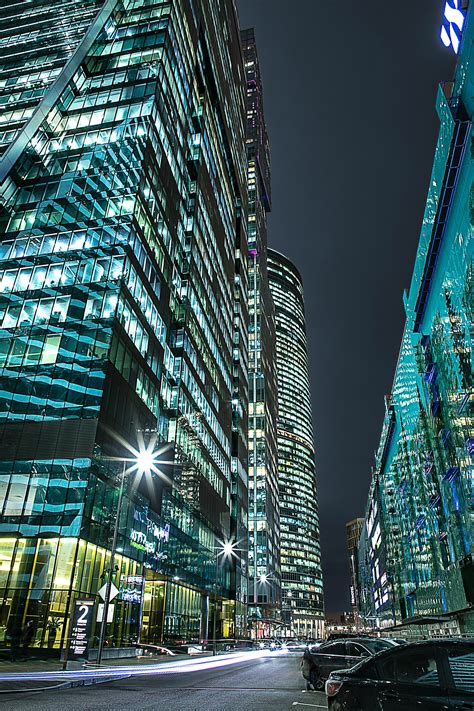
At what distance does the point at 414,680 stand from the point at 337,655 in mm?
11219

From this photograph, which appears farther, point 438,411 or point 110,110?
point 438,411

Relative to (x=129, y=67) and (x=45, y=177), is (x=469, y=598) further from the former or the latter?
(x=129, y=67)

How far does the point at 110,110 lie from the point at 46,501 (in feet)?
115

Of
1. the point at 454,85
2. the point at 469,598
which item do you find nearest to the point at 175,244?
the point at 454,85

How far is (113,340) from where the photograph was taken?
3419 cm

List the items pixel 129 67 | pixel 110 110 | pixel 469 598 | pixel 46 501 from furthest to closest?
pixel 129 67, pixel 110 110, pixel 469 598, pixel 46 501

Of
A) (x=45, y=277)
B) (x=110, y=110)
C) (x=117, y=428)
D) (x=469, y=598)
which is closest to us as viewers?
(x=117, y=428)

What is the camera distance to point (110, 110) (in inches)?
1812

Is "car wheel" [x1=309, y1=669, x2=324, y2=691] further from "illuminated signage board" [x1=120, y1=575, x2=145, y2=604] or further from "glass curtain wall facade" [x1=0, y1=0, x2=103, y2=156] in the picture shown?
"glass curtain wall facade" [x1=0, y1=0, x2=103, y2=156]

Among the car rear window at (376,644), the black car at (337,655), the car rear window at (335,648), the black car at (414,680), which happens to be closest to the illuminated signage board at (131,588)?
the black car at (337,655)

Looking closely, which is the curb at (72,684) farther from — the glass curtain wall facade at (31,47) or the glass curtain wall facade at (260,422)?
the glass curtain wall facade at (260,422)

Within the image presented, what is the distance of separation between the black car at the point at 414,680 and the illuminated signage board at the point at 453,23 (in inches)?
1631

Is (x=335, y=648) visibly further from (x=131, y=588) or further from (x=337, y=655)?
(x=131, y=588)

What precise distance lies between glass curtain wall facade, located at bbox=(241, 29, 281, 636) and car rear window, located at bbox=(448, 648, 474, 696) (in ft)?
341
